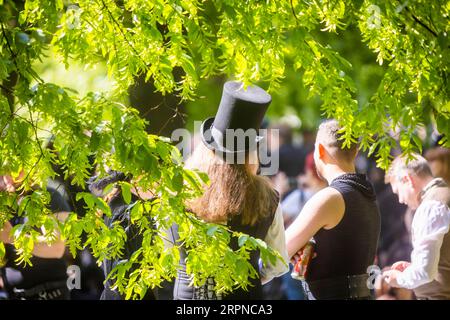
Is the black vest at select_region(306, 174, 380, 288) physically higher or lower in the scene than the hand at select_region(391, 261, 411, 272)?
higher

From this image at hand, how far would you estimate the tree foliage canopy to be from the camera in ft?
13.1

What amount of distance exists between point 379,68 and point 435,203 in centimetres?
647

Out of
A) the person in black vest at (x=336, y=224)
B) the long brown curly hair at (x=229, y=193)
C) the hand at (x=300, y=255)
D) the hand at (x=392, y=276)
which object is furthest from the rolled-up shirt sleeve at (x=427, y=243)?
the long brown curly hair at (x=229, y=193)

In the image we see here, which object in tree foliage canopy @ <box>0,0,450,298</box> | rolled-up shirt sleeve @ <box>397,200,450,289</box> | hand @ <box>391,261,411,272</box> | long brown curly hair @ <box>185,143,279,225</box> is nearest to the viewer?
tree foliage canopy @ <box>0,0,450,298</box>

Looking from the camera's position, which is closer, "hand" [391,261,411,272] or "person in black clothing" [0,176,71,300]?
"hand" [391,261,411,272]

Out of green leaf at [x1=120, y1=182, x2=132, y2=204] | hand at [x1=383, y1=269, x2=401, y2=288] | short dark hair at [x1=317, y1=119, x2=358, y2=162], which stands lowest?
hand at [x1=383, y1=269, x2=401, y2=288]

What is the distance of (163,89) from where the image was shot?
436cm

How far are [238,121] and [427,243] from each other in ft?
5.44

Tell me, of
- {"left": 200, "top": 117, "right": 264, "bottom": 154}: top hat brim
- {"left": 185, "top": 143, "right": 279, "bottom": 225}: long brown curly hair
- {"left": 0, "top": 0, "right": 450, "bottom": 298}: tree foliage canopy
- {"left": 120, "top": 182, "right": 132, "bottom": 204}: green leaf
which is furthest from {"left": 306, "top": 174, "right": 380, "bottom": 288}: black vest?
{"left": 120, "top": 182, "right": 132, "bottom": 204}: green leaf

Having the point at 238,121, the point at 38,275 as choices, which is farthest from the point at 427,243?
the point at 38,275

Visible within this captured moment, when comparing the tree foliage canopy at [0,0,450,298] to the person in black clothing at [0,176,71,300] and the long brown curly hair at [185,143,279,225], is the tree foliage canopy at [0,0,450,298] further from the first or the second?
the person in black clothing at [0,176,71,300]

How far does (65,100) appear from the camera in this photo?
3.98 m

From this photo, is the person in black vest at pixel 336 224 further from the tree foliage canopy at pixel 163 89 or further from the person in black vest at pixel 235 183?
the tree foliage canopy at pixel 163 89
